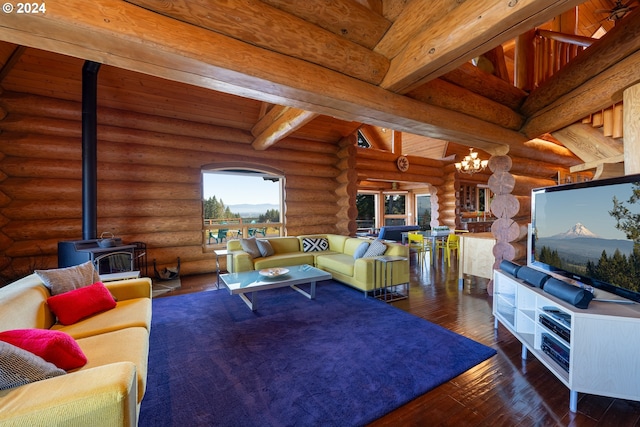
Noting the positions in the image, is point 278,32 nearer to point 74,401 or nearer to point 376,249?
point 74,401

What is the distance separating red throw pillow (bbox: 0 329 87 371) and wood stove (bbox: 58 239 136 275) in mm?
2864

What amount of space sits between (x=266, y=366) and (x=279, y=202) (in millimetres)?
5294

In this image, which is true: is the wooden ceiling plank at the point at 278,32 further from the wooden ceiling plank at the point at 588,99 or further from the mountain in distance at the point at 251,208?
the mountain in distance at the point at 251,208

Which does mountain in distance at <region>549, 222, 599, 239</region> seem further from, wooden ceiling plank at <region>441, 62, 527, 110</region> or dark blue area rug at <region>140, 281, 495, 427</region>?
wooden ceiling plank at <region>441, 62, 527, 110</region>

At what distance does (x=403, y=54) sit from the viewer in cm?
245

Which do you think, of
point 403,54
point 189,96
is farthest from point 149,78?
point 403,54

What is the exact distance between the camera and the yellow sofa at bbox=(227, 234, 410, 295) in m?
4.25

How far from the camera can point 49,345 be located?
4.79 ft

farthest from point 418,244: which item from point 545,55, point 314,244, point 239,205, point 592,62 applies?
point 239,205

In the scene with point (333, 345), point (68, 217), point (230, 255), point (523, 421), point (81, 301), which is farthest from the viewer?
point (230, 255)

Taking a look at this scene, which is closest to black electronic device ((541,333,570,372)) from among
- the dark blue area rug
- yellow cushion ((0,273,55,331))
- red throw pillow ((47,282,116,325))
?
the dark blue area rug

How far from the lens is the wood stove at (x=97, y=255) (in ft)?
12.7

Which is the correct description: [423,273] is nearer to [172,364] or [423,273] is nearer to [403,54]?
[403,54]

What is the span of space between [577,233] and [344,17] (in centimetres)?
284
